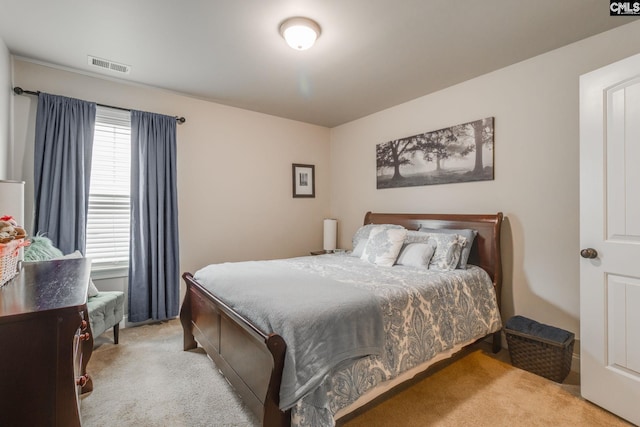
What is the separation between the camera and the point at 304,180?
15.1 ft

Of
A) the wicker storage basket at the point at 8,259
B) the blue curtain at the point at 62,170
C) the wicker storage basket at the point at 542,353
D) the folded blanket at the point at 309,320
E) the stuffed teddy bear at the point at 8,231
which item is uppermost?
the blue curtain at the point at 62,170

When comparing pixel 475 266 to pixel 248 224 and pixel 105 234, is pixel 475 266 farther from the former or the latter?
pixel 105 234

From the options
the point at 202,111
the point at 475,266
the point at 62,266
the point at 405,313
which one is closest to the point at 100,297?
the point at 62,266

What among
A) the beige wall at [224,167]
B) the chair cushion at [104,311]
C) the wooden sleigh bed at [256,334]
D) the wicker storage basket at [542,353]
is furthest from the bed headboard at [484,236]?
the chair cushion at [104,311]

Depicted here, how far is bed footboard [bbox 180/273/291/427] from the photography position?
1432mm

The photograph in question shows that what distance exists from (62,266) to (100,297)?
99cm

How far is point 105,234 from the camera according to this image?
3.19 meters

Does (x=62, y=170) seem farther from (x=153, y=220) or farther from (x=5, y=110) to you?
(x=153, y=220)

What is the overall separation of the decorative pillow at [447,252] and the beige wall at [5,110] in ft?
12.3

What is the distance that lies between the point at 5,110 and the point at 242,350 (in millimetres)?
2855

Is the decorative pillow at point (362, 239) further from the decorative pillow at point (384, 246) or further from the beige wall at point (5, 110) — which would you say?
the beige wall at point (5, 110)

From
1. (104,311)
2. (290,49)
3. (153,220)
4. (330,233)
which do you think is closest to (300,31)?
(290,49)

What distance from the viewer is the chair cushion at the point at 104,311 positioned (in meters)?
2.47

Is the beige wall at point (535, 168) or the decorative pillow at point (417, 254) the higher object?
the beige wall at point (535, 168)
